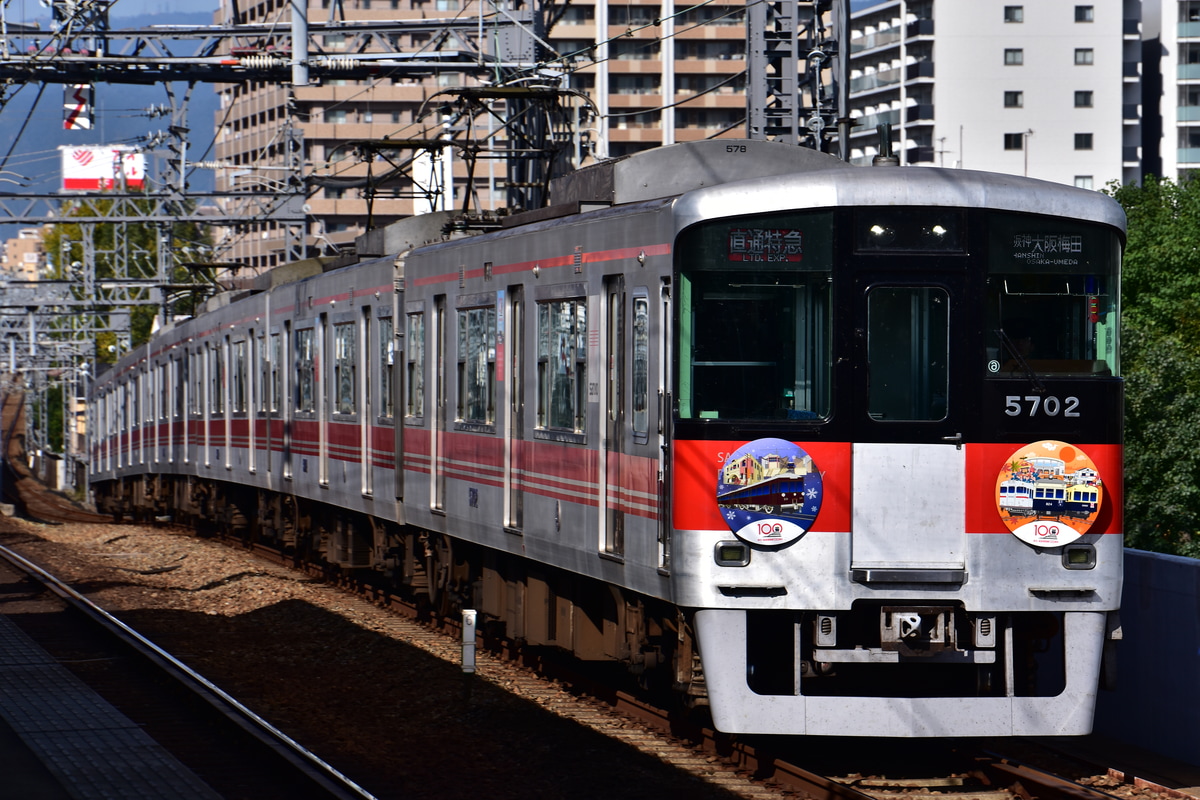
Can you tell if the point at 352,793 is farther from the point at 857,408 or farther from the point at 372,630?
the point at 372,630

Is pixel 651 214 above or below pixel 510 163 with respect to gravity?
below

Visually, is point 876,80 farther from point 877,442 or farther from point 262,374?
point 877,442

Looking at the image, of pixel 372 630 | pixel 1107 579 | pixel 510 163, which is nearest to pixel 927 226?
pixel 1107 579

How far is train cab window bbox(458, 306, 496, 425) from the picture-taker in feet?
39.6

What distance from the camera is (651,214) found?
29.8ft

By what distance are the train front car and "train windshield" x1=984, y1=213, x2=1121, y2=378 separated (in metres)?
0.01

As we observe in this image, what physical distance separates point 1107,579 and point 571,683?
4.33 m

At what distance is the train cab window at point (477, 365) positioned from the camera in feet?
39.6

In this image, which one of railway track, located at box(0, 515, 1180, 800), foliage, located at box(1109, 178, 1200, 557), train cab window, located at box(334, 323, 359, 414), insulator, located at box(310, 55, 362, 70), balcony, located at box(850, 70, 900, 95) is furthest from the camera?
balcony, located at box(850, 70, 900, 95)

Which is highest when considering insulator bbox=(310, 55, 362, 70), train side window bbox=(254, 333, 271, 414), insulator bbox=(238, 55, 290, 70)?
insulator bbox=(238, 55, 290, 70)

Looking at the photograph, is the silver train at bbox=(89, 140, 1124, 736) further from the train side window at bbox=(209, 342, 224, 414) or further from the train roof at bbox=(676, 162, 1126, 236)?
the train side window at bbox=(209, 342, 224, 414)

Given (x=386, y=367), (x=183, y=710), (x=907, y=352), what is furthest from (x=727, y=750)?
(x=386, y=367)

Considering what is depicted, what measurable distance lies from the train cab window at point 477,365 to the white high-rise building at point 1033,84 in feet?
233

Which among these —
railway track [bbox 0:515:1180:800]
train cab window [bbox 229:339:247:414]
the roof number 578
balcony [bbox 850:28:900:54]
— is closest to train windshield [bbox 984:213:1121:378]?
the roof number 578
